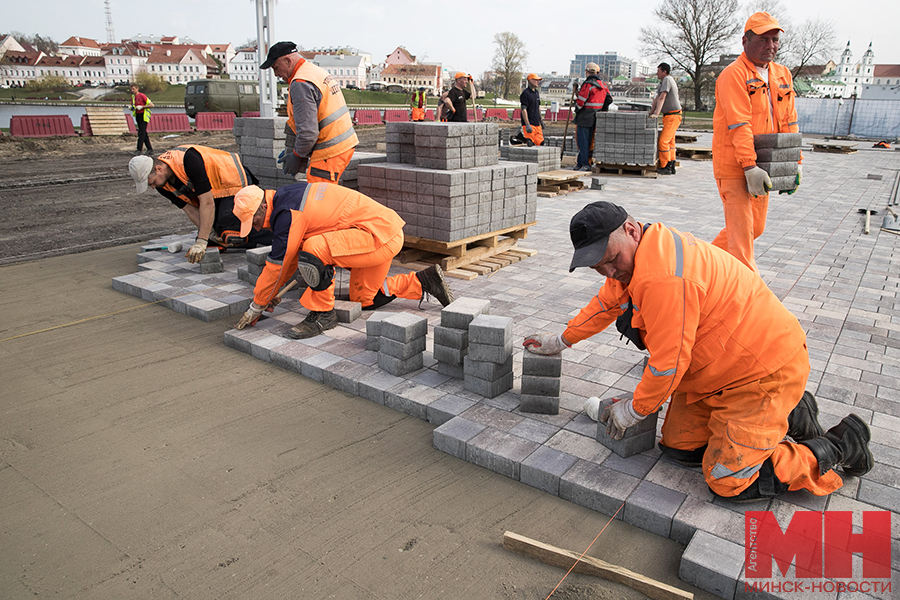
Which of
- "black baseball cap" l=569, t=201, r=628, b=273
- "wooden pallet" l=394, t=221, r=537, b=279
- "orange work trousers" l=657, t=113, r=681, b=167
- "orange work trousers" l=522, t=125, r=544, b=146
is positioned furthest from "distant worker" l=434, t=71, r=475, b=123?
"black baseball cap" l=569, t=201, r=628, b=273

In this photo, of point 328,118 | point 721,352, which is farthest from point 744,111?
point 328,118

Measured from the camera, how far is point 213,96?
26.7 meters

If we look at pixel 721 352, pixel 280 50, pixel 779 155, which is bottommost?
pixel 721 352

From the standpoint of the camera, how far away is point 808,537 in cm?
264

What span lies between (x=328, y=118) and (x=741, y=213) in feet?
12.9

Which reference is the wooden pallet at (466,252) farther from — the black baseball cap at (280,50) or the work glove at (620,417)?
the work glove at (620,417)

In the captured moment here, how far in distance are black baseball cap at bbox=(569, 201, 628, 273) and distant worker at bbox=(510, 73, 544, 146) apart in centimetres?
1124

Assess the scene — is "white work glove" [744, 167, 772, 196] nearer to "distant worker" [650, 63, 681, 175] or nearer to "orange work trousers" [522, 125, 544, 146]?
"distant worker" [650, 63, 681, 175]

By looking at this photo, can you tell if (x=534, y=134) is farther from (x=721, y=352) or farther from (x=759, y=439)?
(x=759, y=439)

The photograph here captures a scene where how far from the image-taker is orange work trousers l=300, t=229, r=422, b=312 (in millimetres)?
4746

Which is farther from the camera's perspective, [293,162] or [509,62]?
[509,62]

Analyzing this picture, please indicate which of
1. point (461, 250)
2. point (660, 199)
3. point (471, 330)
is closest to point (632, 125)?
point (660, 199)

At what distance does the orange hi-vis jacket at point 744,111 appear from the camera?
180 inches

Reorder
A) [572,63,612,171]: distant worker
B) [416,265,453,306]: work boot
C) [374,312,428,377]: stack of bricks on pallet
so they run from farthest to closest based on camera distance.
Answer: [572,63,612,171]: distant worker < [416,265,453,306]: work boot < [374,312,428,377]: stack of bricks on pallet
